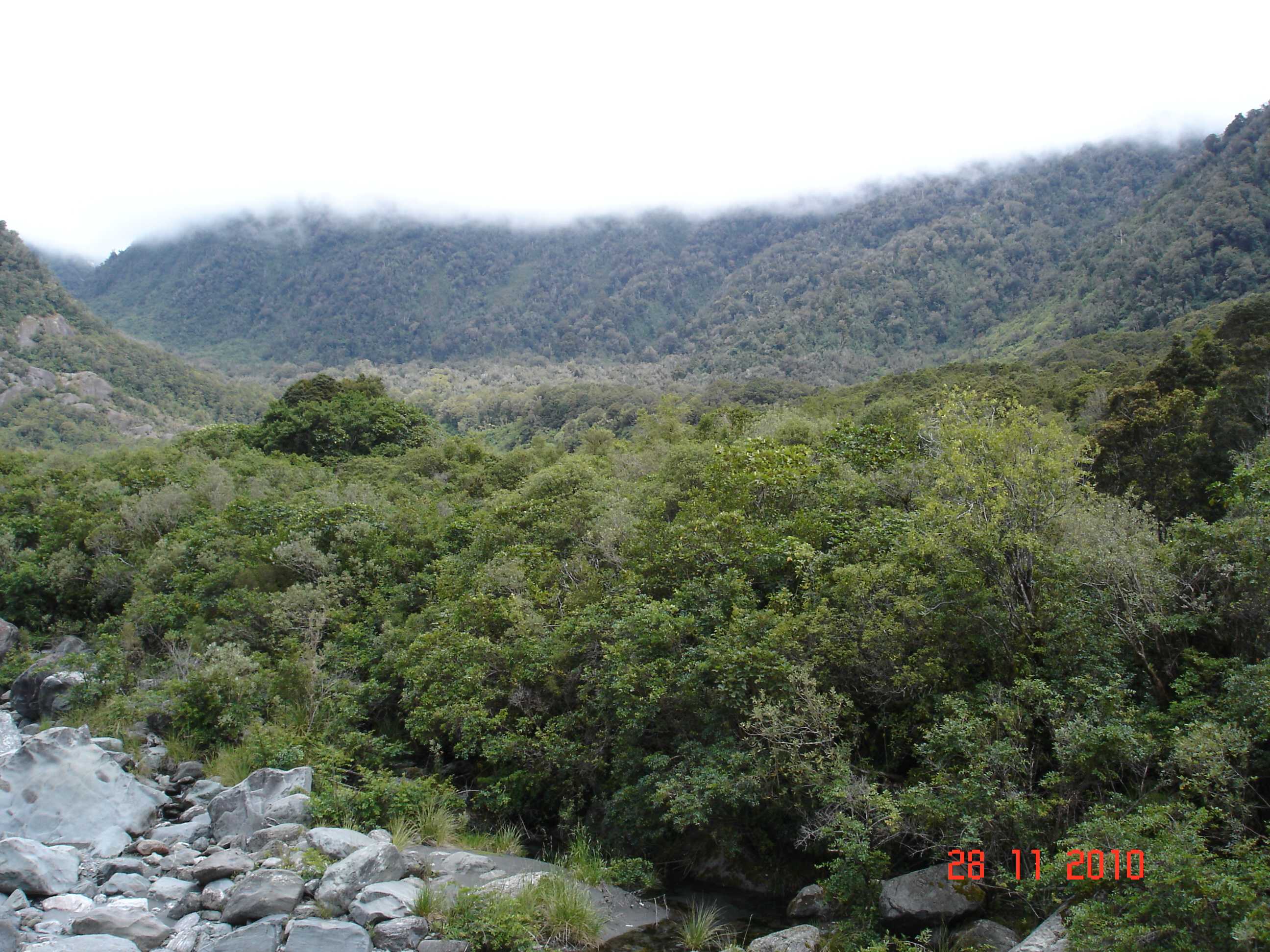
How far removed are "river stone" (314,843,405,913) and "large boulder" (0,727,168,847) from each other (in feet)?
17.5

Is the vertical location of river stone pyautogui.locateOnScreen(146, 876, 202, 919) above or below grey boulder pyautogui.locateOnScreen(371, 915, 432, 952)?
above

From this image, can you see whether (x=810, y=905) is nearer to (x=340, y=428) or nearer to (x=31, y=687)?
(x=31, y=687)

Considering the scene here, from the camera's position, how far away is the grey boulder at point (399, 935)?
9789 millimetres

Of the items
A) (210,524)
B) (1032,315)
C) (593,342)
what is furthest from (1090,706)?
(593,342)

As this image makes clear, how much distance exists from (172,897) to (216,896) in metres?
0.89

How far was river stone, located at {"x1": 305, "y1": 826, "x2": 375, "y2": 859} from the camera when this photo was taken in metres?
11.7

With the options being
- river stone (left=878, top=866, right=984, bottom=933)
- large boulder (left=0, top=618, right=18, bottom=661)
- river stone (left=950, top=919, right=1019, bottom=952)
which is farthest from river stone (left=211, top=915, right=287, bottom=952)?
large boulder (left=0, top=618, right=18, bottom=661)

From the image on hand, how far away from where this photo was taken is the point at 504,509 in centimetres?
2466

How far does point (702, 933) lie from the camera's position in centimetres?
1144

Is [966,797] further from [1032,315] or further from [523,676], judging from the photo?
[1032,315]

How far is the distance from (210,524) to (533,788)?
18.6 metres

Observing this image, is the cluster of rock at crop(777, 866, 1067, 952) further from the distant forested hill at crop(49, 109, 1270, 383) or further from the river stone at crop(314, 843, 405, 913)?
the distant forested hill at crop(49, 109, 1270, 383)

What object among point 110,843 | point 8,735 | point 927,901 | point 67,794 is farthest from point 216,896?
point 8,735

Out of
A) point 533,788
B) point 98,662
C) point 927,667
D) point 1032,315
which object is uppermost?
point 1032,315
